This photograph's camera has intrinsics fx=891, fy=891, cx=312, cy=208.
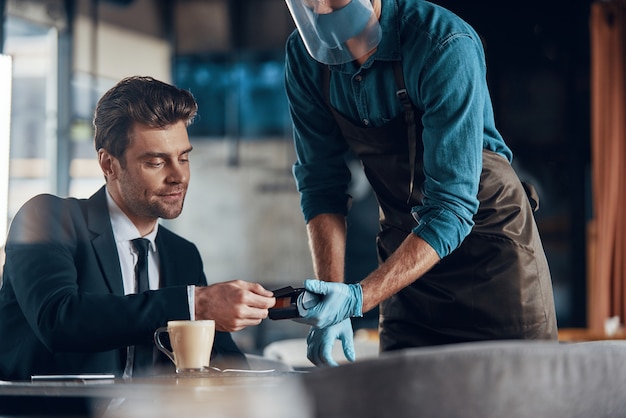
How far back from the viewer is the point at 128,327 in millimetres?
1352

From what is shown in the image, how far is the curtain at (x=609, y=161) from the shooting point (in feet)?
14.9

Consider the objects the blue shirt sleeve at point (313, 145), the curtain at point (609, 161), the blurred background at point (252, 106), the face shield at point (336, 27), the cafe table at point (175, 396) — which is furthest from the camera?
the blurred background at point (252, 106)

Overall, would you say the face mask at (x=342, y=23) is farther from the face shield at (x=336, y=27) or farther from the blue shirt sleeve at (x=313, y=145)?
the blue shirt sleeve at (x=313, y=145)

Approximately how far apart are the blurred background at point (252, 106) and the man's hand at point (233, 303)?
2278mm

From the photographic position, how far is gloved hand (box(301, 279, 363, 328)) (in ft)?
4.49

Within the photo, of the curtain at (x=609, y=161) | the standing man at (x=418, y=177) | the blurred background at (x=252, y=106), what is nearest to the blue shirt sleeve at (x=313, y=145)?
the standing man at (x=418, y=177)

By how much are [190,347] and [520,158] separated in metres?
4.31

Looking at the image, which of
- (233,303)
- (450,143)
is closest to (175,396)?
(233,303)

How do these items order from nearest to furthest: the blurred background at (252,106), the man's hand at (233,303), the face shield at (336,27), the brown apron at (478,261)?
1. the man's hand at (233,303)
2. the face shield at (336,27)
3. the brown apron at (478,261)
4. the blurred background at (252,106)

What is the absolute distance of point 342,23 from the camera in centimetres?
149

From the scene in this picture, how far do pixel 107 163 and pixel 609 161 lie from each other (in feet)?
11.6

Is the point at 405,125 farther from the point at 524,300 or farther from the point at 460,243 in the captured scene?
the point at 524,300

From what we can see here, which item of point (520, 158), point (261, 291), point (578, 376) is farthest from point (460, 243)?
point (520, 158)

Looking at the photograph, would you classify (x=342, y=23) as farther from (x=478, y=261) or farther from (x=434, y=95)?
(x=478, y=261)
